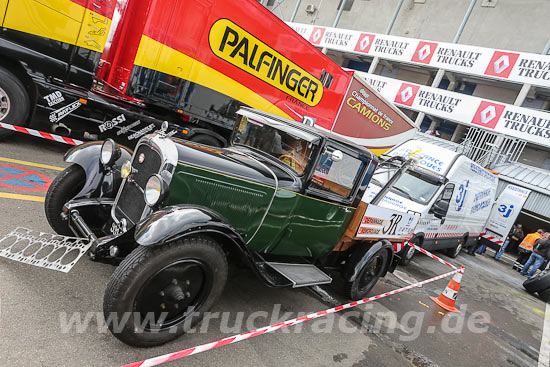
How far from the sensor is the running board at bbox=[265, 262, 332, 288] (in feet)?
10.6

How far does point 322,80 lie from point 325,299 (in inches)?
224

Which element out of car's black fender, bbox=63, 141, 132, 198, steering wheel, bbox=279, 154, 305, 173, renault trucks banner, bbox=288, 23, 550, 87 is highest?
renault trucks banner, bbox=288, 23, 550, 87

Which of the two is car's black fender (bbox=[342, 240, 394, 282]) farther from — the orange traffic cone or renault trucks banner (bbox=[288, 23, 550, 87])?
renault trucks banner (bbox=[288, 23, 550, 87])

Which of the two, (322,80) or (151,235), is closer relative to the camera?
(151,235)

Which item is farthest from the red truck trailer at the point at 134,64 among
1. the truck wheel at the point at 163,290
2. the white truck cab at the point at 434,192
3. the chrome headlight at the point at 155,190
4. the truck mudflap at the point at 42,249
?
the white truck cab at the point at 434,192

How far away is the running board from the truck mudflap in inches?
70.8

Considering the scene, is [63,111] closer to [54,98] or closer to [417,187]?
[54,98]

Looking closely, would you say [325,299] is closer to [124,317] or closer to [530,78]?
[124,317]

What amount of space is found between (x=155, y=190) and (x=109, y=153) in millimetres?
1076

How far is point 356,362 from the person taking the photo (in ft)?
10.2

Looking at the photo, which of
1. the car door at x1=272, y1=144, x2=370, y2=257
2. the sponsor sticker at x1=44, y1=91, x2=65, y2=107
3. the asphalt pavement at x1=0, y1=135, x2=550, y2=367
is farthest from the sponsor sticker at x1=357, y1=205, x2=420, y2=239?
the sponsor sticker at x1=44, y1=91, x2=65, y2=107

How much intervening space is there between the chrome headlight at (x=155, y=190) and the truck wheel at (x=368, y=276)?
2773mm

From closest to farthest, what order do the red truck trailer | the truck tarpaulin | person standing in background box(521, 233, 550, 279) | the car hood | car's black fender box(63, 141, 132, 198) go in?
the car hood
car's black fender box(63, 141, 132, 198)
the red truck trailer
the truck tarpaulin
person standing in background box(521, 233, 550, 279)

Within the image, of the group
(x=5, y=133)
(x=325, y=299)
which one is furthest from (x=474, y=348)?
(x=5, y=133)
